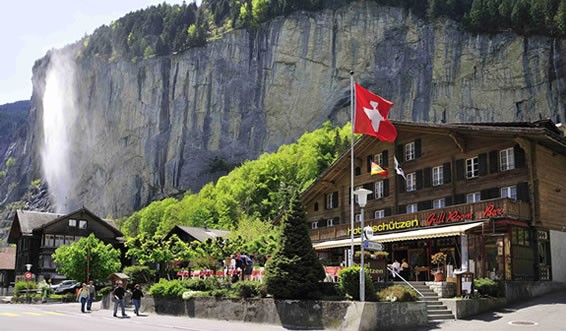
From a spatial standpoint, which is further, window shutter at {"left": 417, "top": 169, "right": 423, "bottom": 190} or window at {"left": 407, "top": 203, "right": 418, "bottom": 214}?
window at {"left": 407, "top": 203, "right": 418, "bottom": 214}

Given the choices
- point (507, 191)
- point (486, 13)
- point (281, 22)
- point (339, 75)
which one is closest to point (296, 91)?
point (339, 75)

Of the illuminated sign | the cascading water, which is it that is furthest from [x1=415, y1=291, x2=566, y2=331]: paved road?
the cascading water

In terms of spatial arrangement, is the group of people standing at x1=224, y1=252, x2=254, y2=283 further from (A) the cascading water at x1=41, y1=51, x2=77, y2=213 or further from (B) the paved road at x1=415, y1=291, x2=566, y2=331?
(A) the cascading water at x1=41, y1=51, x2=77, y2=213

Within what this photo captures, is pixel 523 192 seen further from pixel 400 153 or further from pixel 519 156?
pixel 400 153

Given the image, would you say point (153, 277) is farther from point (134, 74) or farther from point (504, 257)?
point (134, 74)

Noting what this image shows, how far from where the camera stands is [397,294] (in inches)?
859

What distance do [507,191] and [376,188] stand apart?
35.6 ft

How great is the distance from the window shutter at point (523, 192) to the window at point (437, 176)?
18.6ft

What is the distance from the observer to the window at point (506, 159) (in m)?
31.8

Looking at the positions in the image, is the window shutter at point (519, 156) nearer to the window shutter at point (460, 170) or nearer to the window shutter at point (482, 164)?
the window shutter at point (482, 164)

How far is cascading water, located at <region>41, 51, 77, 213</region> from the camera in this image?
15538cm

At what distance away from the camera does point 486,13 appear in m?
98.7

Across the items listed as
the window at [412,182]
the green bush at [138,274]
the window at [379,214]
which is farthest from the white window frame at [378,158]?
the green bush at [138,274]

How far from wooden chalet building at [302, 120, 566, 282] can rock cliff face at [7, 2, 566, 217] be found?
55.7 meters
